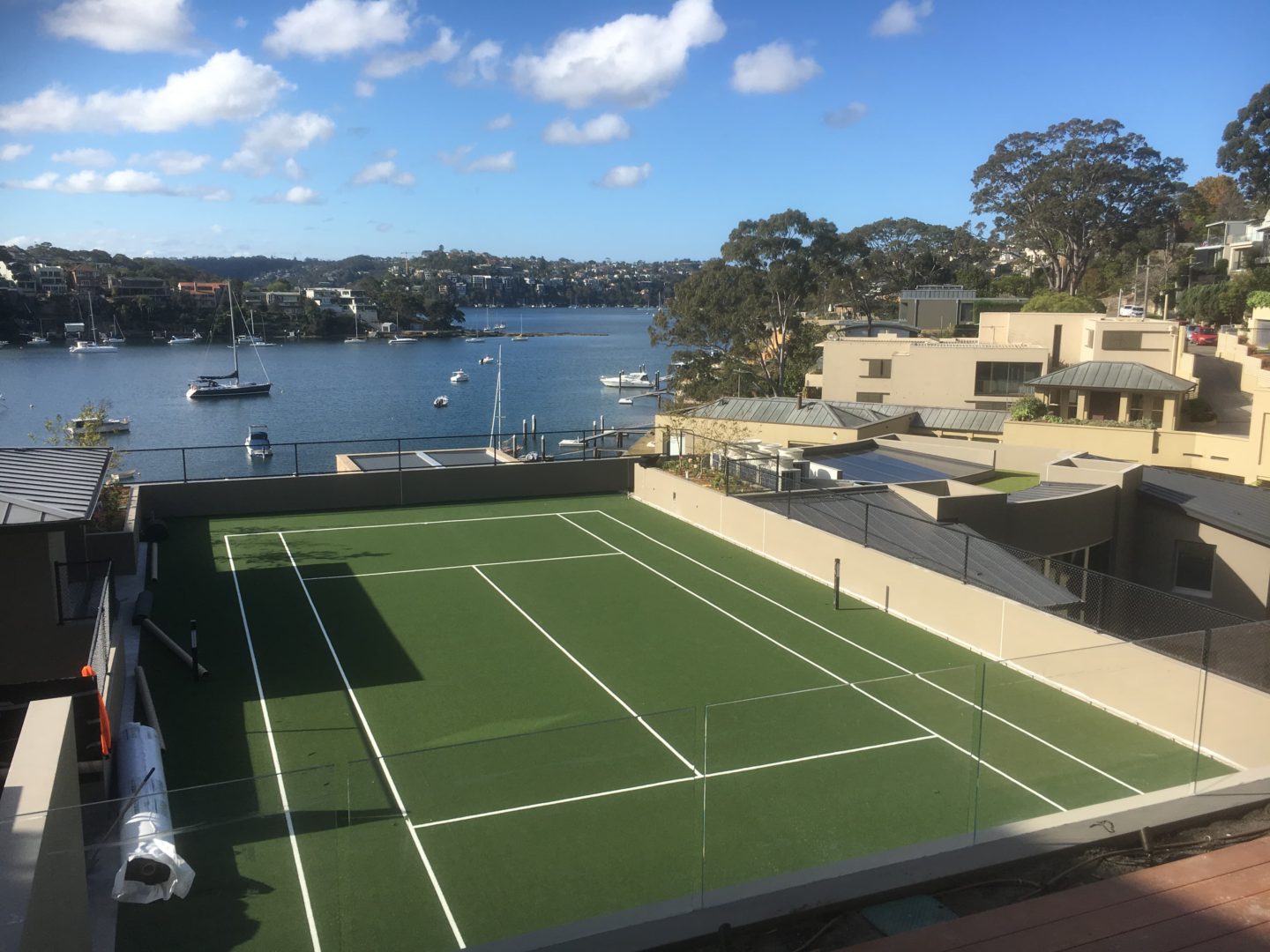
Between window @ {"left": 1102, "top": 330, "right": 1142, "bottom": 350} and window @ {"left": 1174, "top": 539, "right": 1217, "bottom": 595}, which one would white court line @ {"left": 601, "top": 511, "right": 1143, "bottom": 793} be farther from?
window @ {"left": 1102, "top": 330, "right": 1142, "bottom": 350}

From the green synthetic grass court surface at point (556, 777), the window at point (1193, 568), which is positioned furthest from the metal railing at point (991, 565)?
the window at point (1193, 568)

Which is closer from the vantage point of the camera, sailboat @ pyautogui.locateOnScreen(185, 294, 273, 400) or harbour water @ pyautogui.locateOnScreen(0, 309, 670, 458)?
harbour water @ pyautogui.locateOnScreen(0, 309, 670, 458)

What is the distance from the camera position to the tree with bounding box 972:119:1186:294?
285 ft

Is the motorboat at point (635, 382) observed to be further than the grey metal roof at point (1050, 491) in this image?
Yes

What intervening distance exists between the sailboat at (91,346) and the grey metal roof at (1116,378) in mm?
131310

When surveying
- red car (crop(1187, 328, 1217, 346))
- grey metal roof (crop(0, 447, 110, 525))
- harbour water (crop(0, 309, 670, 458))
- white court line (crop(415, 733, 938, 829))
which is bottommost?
harbour water (crop(0, 309, 670, 458))

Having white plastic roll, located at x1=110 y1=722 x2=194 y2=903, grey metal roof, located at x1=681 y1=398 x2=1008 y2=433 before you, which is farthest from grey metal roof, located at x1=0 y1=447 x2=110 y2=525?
grey metal roof, located at x1=681 y1=398 x2=1008 y2=433

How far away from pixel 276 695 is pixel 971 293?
8240 cm

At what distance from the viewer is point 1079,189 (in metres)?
87.3

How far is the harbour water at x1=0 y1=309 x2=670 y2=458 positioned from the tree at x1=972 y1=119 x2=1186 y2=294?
38197 millimetres

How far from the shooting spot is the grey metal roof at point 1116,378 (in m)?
43.9

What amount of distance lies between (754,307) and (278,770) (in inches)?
2496

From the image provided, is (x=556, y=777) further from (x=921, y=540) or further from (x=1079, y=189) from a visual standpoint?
(x=1079, y=189)

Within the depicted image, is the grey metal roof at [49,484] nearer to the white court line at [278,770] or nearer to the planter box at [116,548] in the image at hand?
the planter box at [116,548]
